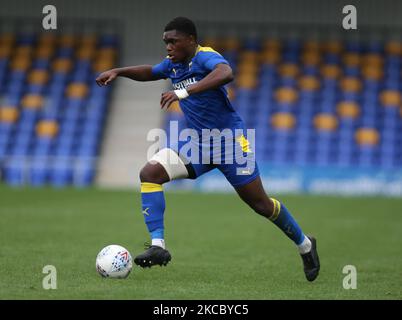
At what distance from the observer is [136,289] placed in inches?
298

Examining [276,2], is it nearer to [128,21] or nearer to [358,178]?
[128,21]

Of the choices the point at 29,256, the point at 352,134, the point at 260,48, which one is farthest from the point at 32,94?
the point at 29,256

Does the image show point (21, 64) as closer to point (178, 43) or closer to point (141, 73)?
point (141, 73)

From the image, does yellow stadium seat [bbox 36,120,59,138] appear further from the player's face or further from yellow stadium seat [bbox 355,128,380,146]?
the player's face

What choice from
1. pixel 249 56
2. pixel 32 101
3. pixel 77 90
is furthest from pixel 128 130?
pixel 249 56

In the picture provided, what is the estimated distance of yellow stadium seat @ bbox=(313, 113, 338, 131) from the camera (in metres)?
26.7

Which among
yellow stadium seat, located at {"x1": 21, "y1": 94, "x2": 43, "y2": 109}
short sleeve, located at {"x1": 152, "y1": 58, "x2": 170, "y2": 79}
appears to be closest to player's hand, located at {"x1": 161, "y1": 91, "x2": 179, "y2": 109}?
short sleeve, located at {"x1": 152, "y1": 58, "x2": 170, "y2": 79}

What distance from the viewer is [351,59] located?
28562 mm

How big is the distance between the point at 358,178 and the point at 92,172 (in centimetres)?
768

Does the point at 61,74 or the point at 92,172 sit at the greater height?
the point at 61,74

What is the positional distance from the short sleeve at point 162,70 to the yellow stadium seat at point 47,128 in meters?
18.1
